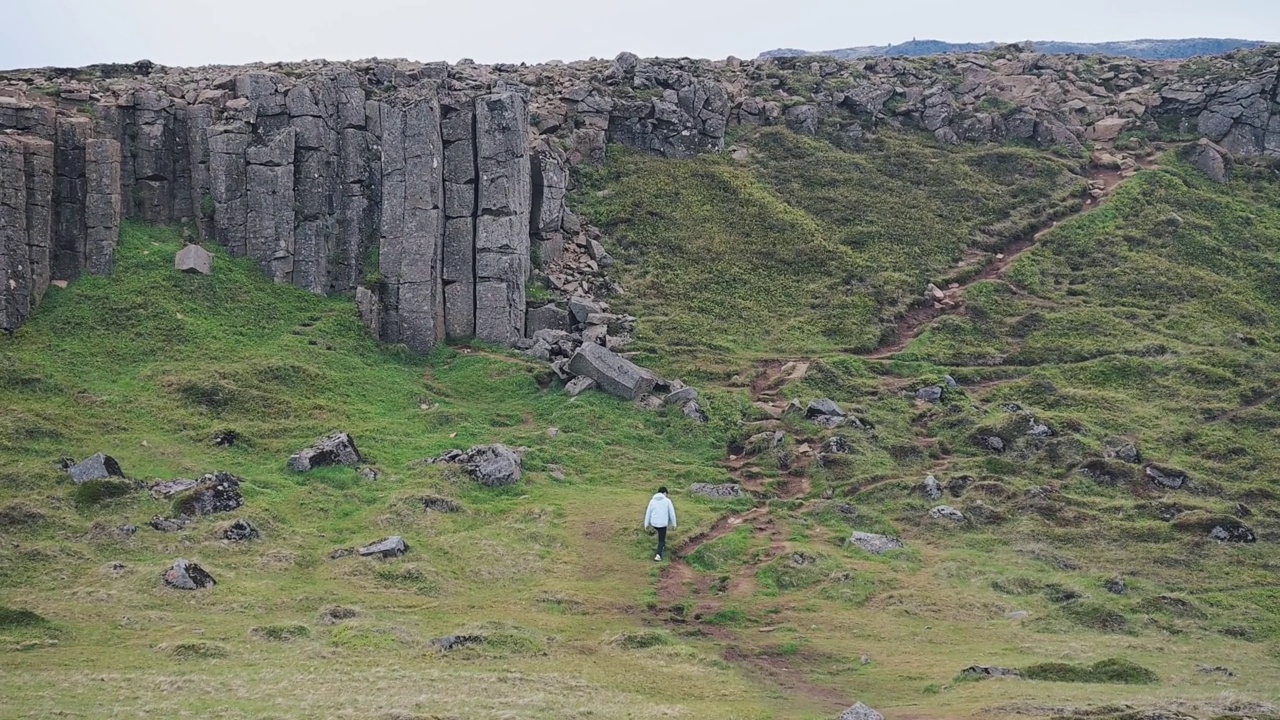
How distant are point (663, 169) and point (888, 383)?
2321 cm

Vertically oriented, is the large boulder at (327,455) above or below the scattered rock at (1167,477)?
above

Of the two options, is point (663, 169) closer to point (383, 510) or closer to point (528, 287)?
point (528, 287)

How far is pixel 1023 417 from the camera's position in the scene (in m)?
44.2

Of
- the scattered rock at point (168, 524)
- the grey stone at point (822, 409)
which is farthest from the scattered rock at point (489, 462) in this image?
the grey stone at point (822, 409)

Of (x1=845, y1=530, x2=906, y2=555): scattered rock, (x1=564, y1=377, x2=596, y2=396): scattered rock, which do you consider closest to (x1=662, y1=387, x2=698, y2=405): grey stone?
(x1=564, y1=377, x2=596, y2=396): scattered rock

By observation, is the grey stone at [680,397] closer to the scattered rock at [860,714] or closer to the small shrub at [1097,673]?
the small shrub at [1097,673]

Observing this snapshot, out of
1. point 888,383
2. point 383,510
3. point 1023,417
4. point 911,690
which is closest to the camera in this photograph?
point 911,690

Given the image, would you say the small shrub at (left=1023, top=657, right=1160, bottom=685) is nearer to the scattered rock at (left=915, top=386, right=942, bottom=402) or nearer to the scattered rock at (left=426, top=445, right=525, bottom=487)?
the scattered rock at (left=426, top=445, right=525, bottom=487)

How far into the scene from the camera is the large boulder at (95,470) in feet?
115

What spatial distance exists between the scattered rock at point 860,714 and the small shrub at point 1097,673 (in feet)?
15.2

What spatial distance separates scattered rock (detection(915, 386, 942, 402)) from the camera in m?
48.2

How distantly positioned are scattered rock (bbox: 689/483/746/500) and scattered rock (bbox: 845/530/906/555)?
15.3ft

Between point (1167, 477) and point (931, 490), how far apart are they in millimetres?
7867

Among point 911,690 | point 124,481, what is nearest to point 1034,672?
point 911,690
